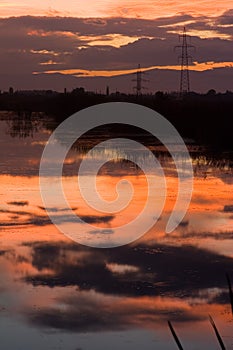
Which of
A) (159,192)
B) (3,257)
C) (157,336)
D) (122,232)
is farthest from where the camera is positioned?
(159,192)

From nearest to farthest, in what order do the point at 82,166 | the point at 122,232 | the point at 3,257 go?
the point at 3,257
the point at 122,232
the point at 82,166

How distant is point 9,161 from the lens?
15867mm

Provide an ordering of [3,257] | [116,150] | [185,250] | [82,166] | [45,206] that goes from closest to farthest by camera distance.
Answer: [3,257] < [185,250] < [45,206] < [82,166] < [116,150]

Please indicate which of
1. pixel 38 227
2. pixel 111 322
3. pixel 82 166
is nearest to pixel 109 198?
pixel 38 227

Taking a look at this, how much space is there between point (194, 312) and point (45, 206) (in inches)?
187

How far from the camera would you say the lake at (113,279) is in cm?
530

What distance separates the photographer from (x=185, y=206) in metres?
10.4

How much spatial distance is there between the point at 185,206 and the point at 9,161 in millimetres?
6265

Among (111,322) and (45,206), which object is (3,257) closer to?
(111,322)

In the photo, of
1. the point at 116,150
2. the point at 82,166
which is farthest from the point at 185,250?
the point at 116,150

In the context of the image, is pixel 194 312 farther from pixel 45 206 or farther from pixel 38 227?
pixel 45 206

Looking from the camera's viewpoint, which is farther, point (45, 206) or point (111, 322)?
point (45, 206)

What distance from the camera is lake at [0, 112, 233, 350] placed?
5.30 meters

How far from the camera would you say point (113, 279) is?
6742 millimetres
